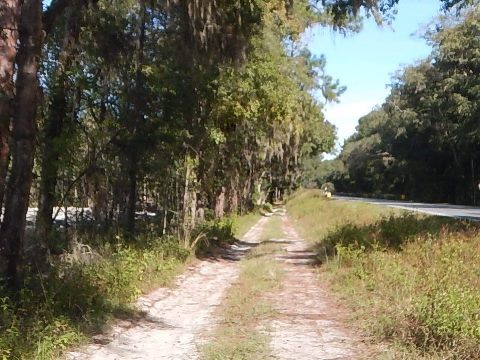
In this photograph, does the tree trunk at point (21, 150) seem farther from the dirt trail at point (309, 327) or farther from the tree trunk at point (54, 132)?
the tree trunk at point (54, 132)

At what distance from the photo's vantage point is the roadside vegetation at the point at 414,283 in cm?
620

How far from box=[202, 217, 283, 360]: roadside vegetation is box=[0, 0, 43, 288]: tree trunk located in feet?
9.64

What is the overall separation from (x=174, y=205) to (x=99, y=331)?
1212 centimetres

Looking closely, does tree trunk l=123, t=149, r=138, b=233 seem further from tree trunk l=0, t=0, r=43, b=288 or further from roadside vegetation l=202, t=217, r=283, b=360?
tree trunk l=0, t=0, r=43, b=288

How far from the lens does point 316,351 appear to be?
6.69 meters

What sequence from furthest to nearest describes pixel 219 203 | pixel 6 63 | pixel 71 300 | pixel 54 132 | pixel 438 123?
1. pixel 438 123
2. pixel 219 203
3. pixel 54 132
4. pixel 71 300
5. pixel 6 63

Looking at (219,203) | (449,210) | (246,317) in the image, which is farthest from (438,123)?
(246,317)

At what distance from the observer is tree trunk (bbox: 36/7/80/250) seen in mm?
11891

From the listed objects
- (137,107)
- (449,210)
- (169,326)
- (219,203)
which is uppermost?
(137,107)

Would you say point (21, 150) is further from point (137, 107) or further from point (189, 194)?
point (189, 194)

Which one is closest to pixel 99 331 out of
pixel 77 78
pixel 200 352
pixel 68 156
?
pixel 200 352

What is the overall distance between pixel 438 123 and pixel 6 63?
44.4m

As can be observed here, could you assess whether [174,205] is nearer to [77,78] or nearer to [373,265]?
[77,78]

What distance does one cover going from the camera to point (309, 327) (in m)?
7.95
